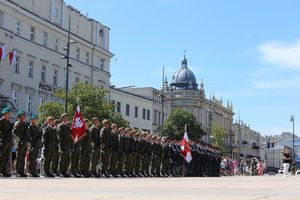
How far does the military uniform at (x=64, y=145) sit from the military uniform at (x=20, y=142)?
137 centimetres

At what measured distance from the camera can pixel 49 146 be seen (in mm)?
18562

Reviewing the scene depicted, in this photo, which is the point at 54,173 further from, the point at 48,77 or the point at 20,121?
the point at 48,77

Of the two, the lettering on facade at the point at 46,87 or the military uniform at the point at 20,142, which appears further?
the lettering on facade at the point at 46,87

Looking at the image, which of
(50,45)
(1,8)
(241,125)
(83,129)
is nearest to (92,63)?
(50,45)

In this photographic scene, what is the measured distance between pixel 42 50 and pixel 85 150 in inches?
1454

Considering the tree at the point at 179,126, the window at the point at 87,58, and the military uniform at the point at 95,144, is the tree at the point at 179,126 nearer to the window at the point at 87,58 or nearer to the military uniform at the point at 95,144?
the window at the point at 87,58

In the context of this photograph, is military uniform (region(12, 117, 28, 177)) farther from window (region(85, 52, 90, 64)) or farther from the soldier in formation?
window (region(85, 52, 90, 64))

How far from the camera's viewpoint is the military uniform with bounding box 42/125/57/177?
1842cm

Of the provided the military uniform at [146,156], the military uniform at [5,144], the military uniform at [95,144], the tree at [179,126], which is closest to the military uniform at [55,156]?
the military uniform at [5,144]

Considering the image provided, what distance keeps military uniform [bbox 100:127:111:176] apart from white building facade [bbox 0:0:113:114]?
2425cm

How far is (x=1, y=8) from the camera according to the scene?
161 ft

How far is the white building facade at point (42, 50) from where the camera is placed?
5003 cm

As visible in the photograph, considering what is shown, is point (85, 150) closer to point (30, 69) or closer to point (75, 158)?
point (75, 158)

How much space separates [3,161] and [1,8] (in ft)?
112
